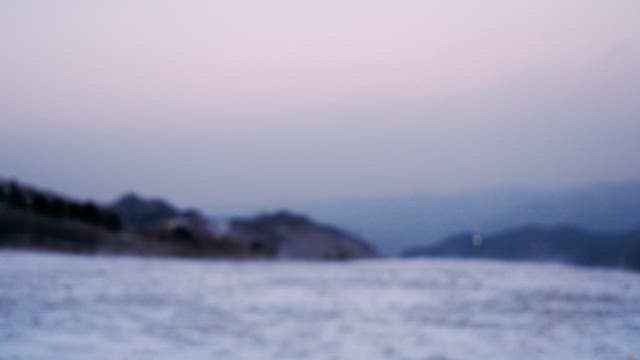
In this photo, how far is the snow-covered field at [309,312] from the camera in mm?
8250

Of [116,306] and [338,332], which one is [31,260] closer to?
[116,306]

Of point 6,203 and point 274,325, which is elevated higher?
point 6,203

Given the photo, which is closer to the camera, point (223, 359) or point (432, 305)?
point (223, 359)

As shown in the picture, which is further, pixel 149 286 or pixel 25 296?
pixel 149 286

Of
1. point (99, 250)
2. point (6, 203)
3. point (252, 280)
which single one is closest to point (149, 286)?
point (252, 280)

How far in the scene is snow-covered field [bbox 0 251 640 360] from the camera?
8.25m

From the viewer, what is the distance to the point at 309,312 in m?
11.2

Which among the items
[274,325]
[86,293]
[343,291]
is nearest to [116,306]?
[86,293]

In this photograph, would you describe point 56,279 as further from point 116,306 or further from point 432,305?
point 432,305

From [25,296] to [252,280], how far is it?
508cm

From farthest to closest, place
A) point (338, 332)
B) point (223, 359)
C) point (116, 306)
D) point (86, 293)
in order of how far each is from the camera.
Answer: point (86, 293)
point (116, 306)
point (338, 332)
point (223, 359)

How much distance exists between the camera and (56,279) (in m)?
13.4

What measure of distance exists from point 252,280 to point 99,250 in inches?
260

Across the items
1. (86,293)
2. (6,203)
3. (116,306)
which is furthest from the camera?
(6,203)
